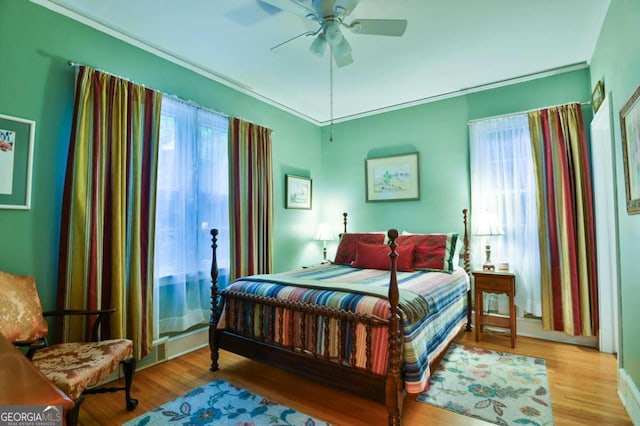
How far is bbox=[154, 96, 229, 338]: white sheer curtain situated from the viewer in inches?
113

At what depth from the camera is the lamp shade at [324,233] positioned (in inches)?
178

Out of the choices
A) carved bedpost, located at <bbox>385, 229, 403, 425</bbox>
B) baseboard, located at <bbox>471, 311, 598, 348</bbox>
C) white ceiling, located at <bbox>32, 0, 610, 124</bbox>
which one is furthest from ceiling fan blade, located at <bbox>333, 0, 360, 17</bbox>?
baseboard, located at <bbox>471, 311, 598, 348</bbox>

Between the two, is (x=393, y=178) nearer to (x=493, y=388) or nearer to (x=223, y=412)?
(x=493, y=388)

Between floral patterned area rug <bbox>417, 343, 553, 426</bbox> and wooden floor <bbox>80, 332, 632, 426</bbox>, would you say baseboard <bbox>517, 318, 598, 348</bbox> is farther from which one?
floral patterned area rug <bbox>417, 343, 553, 426</bbox>

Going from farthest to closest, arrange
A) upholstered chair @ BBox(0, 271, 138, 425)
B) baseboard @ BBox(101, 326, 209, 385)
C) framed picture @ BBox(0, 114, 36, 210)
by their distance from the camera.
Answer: baseboard @ BBox(101, 326, 209, 385) < framed picture @ BBox(0, 114, 36, 210) < upholstered chair @ BBox(0, 271, 138, 425)

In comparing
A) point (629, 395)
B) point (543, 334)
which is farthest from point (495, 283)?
point (629, 395)

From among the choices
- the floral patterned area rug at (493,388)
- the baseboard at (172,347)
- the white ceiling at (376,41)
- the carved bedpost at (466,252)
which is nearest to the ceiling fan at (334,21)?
the white ceiling at (376,41)

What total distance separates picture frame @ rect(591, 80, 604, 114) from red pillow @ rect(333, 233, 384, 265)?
7.49 feet

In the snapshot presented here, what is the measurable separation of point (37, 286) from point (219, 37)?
7.53ft

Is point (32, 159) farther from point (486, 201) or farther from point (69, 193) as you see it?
point (486, 201)

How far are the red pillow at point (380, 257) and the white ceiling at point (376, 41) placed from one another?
1.84m

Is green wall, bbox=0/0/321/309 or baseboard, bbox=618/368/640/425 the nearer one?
baseboard, bbox=618/368/640/425

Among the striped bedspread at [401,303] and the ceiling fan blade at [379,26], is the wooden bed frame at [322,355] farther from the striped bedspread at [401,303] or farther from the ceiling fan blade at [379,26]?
the ceiling fan blade at [379,26]

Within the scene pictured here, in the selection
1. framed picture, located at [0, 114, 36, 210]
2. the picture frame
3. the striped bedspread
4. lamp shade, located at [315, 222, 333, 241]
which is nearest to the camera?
the striped bedspread
